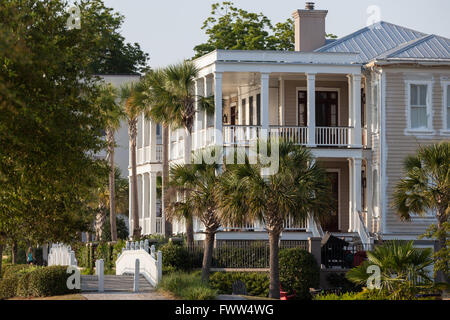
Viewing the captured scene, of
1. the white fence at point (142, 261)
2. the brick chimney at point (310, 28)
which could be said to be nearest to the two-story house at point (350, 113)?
the brick chimney at point (310, 28)

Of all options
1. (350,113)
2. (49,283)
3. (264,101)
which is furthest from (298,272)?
(49,283)

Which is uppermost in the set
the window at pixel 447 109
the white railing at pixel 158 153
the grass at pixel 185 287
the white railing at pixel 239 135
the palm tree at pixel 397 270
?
the window at pixel 447 109

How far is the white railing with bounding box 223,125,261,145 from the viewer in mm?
36469

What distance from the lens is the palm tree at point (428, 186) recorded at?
30797 mm

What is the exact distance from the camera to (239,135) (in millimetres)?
36938

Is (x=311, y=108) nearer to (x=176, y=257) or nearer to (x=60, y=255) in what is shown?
(x=176, y=257)

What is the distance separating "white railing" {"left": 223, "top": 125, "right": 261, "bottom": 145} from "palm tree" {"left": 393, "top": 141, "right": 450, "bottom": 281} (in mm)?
6630

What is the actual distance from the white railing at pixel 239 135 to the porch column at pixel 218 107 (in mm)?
638

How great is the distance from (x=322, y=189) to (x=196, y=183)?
14.4 ft

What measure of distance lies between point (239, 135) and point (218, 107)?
1716mm

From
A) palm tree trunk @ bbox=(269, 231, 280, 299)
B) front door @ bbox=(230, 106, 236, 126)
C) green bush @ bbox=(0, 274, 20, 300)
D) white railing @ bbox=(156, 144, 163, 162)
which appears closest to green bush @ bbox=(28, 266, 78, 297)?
green bush @ bbox=(0, 274, 20, 300)

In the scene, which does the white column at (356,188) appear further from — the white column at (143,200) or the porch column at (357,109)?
the white column at (143,200)
